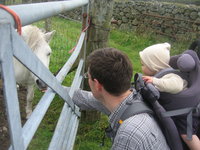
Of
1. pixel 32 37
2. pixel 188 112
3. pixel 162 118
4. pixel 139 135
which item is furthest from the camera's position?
pixel 32 37

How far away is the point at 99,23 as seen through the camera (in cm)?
283

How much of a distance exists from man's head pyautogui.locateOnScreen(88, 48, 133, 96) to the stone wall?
779 centimetres

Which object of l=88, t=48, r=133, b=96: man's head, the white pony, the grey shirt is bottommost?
the white pony

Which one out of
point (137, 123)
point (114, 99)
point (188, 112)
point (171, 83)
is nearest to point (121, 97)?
point (114, 99)

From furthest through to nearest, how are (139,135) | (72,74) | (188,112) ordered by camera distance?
1. (72,74)
2. (188,112)
3. (139,135)

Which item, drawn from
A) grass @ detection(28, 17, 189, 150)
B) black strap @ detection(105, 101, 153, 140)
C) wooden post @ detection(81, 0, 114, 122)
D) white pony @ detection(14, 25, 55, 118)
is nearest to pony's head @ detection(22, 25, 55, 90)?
white pony @ detection(14, 25, 55, 118)

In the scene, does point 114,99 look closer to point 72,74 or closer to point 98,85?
point 98,85

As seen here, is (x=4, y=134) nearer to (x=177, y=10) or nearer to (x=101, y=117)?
(x=101, y=117)

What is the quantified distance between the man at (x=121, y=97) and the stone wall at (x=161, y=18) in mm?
7787

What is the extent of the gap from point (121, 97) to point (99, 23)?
55.5 inches

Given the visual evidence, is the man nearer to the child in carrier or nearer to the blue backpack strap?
the blue backpack strap

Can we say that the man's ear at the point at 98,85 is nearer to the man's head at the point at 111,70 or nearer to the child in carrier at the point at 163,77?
the man's head at the point at 111,70

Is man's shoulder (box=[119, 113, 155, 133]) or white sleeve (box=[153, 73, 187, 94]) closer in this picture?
man's shoulder (box=[119, 113, 155, 133])

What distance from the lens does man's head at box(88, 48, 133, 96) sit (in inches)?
60.9
